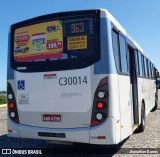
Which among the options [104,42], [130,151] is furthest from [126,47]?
[130,151]

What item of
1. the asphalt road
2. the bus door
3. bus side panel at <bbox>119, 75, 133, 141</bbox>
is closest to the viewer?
bus side panel at <bbox>119, 75, 133, 141</bbox>

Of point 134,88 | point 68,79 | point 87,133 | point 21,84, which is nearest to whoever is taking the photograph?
point 87,133

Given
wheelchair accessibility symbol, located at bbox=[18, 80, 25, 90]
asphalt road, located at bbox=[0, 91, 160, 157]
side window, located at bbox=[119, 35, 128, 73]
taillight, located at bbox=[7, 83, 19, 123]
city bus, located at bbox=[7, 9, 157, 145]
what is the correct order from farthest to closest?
asphalt road, located at bbox=[0, 91, 160, 157] → side window, located at bbox=[119, 35, 128, 73] → taillight, located at bbox=[7, 83, 19, 123] → wheelchair accessibility symbol, located at bbox=[18, 80, 25, 90] → city bus, located at bbox=[7, 9, 157, 145]

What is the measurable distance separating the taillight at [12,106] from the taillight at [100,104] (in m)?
1.95

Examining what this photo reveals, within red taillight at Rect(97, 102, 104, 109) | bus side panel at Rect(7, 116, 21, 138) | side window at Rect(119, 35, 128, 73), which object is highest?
side window at Rect(119, 35, 128, 73)

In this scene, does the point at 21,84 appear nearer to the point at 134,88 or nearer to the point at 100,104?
the point at 100,104

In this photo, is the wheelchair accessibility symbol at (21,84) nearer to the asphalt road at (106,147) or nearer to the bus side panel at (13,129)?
the bus side panel at (13,129)

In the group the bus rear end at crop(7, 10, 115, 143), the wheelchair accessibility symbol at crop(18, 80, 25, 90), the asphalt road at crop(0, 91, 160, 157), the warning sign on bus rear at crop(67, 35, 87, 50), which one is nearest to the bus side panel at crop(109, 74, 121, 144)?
the bus rear end at crop(7, 10, 115, 143)

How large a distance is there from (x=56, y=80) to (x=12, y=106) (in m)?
1.33

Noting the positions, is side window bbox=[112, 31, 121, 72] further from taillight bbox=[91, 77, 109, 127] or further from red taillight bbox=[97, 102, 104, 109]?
red taillight bbox=[97, 102, 104, 109]

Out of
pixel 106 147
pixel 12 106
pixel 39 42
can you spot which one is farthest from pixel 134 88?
pixel 12 106

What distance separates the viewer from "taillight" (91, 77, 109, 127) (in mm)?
6137

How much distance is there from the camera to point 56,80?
6637 mm

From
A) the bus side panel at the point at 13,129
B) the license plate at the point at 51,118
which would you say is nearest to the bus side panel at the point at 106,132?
the license plate at the point at 51,118
